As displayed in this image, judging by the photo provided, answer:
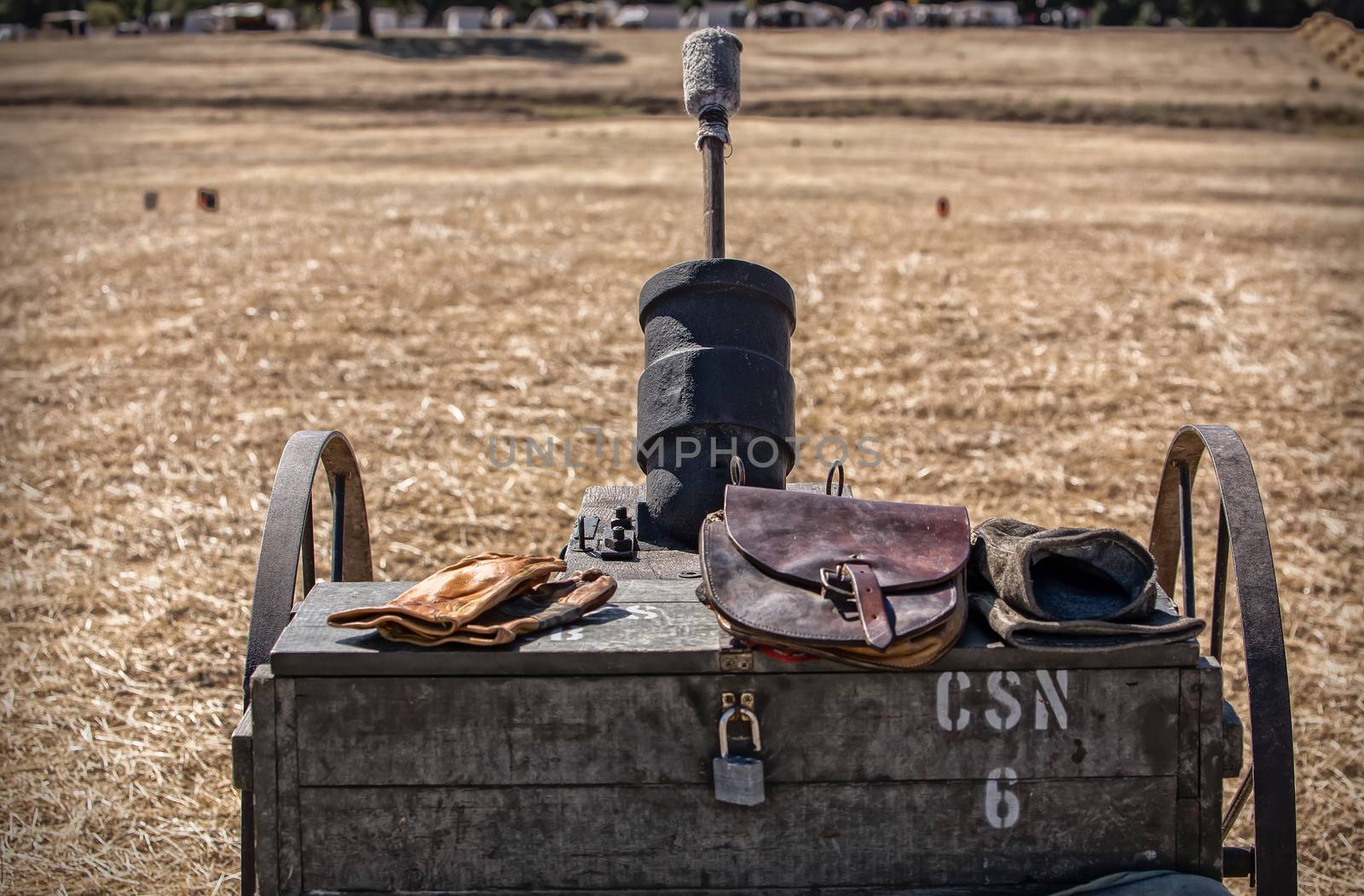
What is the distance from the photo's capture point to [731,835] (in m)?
3.00

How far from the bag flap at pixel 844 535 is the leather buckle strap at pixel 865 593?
36 mm

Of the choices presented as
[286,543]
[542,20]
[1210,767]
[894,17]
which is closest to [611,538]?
[286,543]

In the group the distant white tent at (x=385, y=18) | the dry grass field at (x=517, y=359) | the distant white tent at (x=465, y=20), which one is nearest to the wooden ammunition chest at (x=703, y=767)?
the dry grass field at (x=517, y=359)

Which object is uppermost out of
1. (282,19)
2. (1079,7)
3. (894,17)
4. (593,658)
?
(1079,7)

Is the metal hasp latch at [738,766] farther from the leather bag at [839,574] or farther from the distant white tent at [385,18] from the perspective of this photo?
the distant white tent at [385,18]

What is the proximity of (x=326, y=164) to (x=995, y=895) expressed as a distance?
61.4 feet

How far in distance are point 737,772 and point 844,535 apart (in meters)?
0.67

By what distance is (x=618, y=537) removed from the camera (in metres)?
4.26

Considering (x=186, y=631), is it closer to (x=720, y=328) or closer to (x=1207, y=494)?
(x=720, y=328)

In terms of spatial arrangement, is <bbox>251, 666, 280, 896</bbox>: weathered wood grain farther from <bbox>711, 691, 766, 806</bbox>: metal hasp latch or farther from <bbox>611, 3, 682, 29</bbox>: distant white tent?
<bbox>611, 3, 682, 29</bbox>: distant white tent

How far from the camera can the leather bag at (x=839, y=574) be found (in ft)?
9.29

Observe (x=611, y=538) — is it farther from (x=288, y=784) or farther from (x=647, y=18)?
(x=647, y=18)

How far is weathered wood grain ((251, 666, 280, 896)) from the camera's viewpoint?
2.90m

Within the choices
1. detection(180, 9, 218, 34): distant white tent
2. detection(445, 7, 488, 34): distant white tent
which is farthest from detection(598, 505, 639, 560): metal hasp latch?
detection(180, 9, 218, 34): distant white tent
